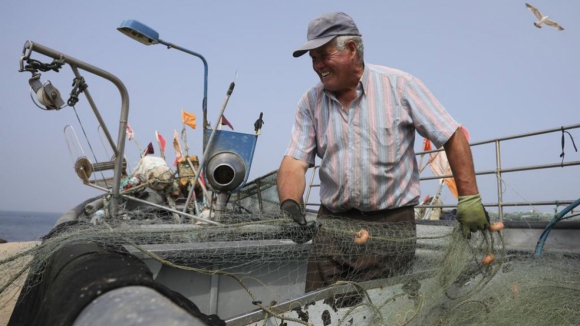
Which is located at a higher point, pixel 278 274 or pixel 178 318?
pixel 178 318

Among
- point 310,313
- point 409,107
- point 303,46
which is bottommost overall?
point 310,313

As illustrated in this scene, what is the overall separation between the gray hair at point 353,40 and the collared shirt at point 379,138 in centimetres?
10

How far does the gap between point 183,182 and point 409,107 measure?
6.03 m

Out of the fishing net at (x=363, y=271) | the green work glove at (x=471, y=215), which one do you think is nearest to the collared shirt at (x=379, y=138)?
the fishing net at (x=363, y=271)

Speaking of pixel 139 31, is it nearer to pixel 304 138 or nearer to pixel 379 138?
pixel 304 138

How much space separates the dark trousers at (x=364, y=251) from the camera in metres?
2.71

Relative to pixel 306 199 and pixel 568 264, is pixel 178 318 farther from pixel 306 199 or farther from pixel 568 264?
pixel 306 199

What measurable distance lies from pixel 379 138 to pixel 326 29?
0.70m

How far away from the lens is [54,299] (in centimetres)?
131

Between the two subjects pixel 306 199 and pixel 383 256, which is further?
pixel 306 199

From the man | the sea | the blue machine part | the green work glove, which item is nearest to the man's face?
the man

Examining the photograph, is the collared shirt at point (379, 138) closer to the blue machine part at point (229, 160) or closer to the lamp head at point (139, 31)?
the blue machine part at point (229, 160)

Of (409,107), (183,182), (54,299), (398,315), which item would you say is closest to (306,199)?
(183,182)

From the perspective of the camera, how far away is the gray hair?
279cm
